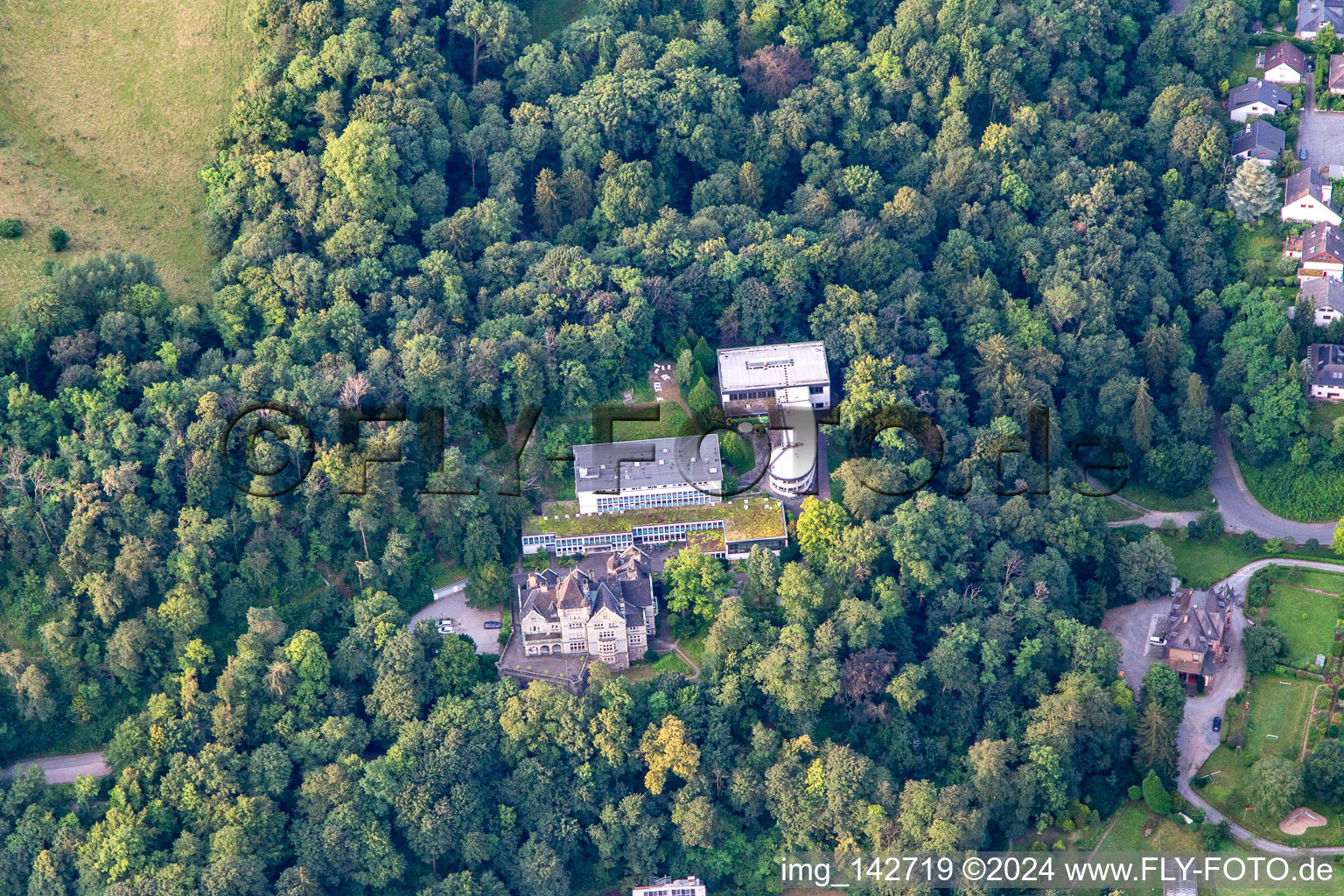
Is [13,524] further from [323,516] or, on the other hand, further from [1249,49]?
[1249,49]

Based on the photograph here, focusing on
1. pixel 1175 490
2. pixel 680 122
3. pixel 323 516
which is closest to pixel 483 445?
pixel 323 516

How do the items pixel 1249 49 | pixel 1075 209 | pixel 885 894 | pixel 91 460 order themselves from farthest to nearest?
pixel 1249 49 < pixel 1075 209 < pixel 91 460 < pixel 885 894

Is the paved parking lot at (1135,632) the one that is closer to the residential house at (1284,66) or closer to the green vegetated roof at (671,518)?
the green vegetated roof at (671,518)

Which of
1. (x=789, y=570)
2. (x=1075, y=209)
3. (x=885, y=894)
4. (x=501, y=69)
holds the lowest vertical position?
(x=885, y=894)

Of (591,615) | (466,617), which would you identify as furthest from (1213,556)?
(466,617)

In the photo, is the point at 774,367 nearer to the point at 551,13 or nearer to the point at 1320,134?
the point at 551,13

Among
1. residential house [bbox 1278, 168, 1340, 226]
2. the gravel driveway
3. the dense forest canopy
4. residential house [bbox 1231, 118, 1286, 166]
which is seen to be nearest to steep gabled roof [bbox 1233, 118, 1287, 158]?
residential house [bbox 1231, 118, 1286, 166]

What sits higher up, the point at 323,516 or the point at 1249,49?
the point at 1249,49
